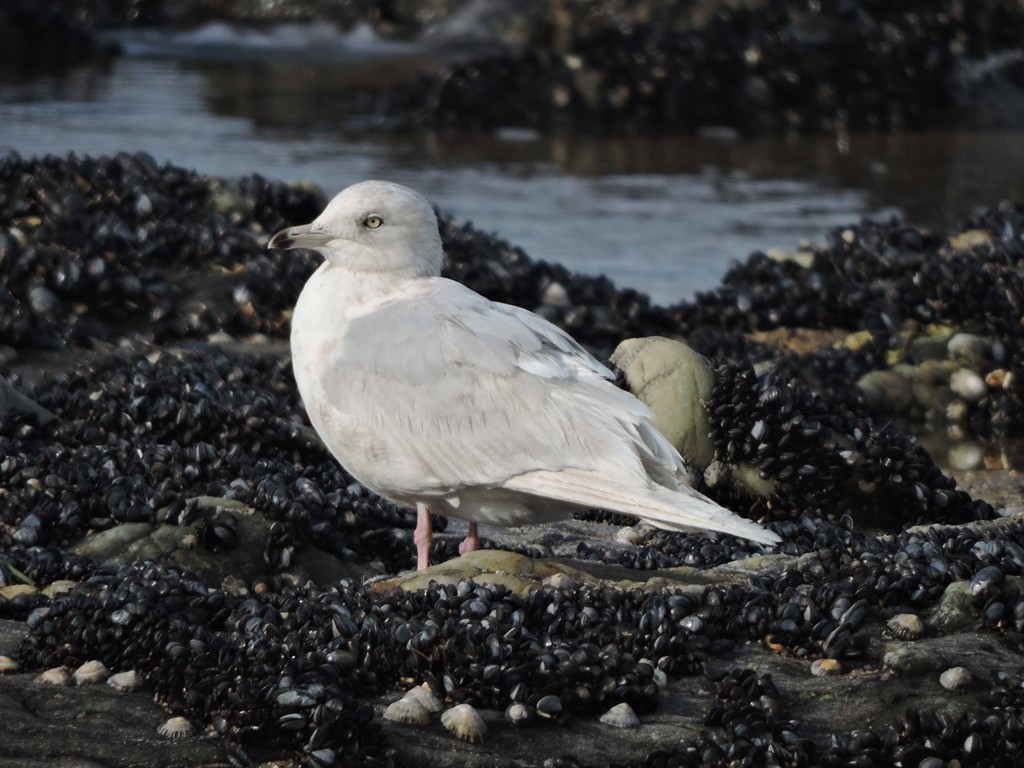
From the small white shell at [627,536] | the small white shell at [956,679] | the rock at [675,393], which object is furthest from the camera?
the rock at [675,393]

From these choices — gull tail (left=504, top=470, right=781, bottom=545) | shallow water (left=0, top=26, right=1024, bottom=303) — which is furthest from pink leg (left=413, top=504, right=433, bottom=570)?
shallow water (left=0, top=26, right=1024, bottom=303)

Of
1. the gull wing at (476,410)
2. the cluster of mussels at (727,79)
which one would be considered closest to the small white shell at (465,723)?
the gull wing at (476,410)

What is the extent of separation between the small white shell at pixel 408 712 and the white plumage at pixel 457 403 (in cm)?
109

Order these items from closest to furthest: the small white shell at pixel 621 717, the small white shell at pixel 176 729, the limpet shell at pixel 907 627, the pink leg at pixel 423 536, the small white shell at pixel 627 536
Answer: the small white shell at pixel 176 729
the small white shell at pixel 621 717
the limpet shell at pixel 907 627
the pink leg at pixel 423 536
the small white shell at pixel 627 536

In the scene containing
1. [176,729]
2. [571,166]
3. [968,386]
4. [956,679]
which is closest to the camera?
[176,729]

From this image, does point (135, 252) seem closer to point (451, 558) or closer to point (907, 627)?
point (451, 558)

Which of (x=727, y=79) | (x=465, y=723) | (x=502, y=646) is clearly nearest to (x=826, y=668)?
(x=502, y=646)

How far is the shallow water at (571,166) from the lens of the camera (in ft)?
46.1

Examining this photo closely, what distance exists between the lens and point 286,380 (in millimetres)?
9141

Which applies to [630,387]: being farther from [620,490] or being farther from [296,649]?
[296,649]

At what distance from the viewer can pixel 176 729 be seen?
4590 millimetres

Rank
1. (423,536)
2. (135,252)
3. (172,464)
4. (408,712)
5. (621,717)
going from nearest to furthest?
(408,712) → (621,717) → (423,536) → (172,464) → (135,252)

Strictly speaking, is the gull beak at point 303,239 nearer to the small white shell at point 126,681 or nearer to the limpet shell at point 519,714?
the small white shell at point 126,681

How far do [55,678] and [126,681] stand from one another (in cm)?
21
